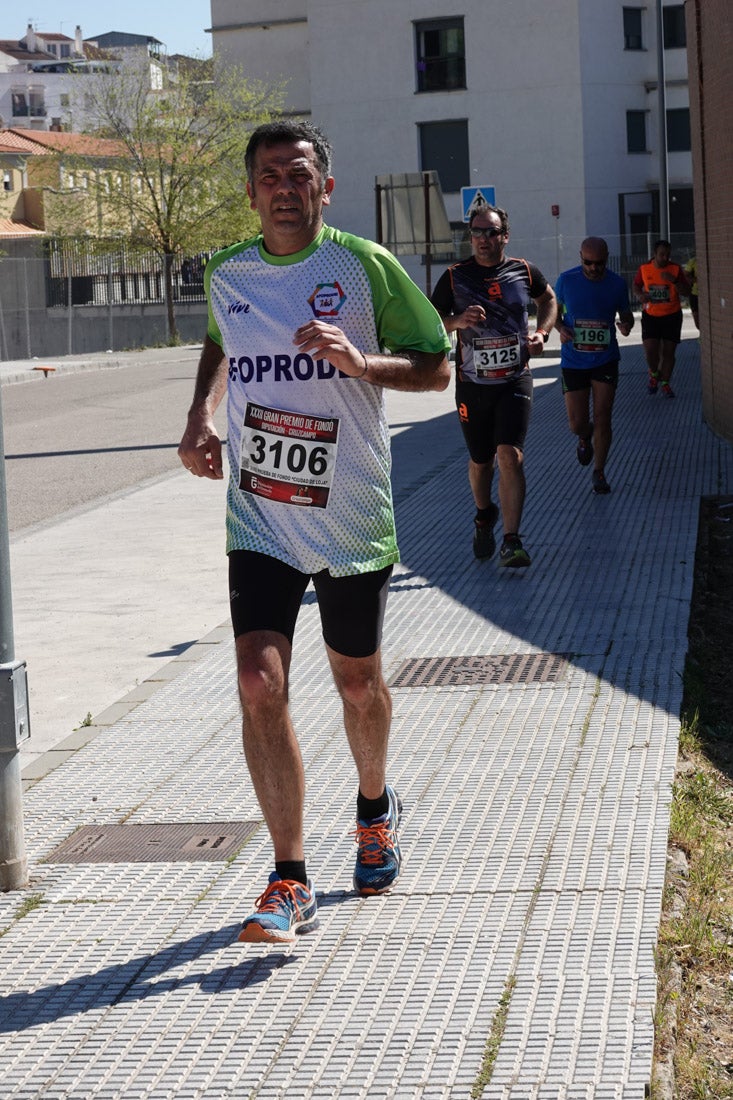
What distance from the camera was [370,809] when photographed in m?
4.68

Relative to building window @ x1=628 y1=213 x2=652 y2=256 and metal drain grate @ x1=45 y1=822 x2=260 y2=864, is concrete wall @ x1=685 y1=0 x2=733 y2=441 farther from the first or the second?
building window @ x1=628 y1=213 x2=652 y2=256

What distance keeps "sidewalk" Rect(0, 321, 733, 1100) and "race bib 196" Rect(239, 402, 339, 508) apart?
1112 mm

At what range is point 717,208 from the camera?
48.0ft

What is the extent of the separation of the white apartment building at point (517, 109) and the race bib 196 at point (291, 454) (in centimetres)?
4876

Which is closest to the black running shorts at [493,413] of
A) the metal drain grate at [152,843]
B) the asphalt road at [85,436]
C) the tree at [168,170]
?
the asphalt road at [85,436]

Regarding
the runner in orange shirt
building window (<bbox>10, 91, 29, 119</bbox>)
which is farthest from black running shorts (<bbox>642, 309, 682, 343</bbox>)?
building window (<bbox>10, 91, 29, 119</bbox>)

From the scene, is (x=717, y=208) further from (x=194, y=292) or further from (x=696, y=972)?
(x=194, y=292)

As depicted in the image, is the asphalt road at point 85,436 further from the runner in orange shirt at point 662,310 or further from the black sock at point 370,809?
the black sock at point 370,809

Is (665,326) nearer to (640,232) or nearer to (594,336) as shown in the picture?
(594,336)

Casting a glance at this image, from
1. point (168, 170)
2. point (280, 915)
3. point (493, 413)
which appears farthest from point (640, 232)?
point (280, 915)

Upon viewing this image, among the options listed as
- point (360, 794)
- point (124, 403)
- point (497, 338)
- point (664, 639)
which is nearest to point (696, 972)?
point (360, 794)

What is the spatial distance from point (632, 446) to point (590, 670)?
8.15 m

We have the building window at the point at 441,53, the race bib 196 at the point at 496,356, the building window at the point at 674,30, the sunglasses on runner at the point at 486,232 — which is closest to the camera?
the sunglasses on runner at the point at 486,232

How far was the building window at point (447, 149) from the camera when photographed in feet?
183
